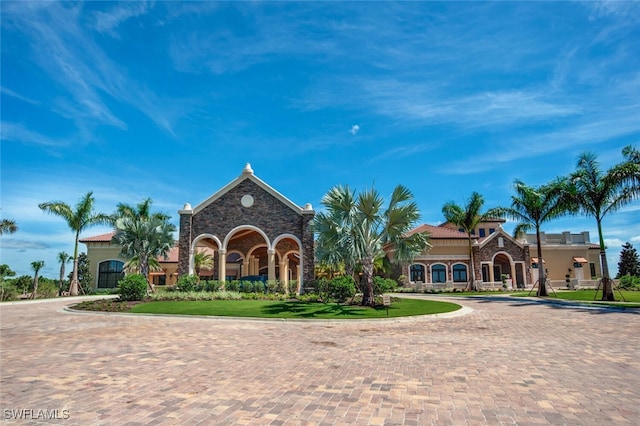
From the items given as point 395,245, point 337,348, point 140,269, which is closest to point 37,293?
point 140,269

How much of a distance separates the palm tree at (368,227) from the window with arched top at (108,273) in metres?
33.0

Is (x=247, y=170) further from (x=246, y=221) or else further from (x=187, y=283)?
(x=187, y=283)

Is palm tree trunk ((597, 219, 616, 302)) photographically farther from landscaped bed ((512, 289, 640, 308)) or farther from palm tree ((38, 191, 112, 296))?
palm tree ((38, 191, 112, 296))

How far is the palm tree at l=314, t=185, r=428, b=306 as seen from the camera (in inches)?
823

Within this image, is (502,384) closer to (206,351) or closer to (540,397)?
(540,397)

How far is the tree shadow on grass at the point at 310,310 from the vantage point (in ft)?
59.1

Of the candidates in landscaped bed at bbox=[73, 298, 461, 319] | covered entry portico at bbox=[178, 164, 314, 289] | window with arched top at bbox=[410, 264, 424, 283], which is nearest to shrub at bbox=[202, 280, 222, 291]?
covered entry portico at bbox=[178, 164, 314, 289]

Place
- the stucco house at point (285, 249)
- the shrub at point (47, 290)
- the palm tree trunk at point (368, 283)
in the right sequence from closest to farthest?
the palm tree trunk at point (368, 283) → the stucco house at point (285, 249) → the shrub at point (47, 290)

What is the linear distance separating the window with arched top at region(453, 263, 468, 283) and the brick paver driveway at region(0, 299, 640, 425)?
2890 cm

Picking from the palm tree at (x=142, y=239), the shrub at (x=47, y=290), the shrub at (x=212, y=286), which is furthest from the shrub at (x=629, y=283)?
the shrub at (x=47, y=290)

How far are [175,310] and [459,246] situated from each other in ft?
105

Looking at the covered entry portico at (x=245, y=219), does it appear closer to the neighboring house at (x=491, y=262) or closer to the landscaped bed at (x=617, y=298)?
the neighboring house at (x=491, y=262)

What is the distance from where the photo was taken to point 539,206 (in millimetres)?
30859

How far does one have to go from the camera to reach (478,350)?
32.1ft
